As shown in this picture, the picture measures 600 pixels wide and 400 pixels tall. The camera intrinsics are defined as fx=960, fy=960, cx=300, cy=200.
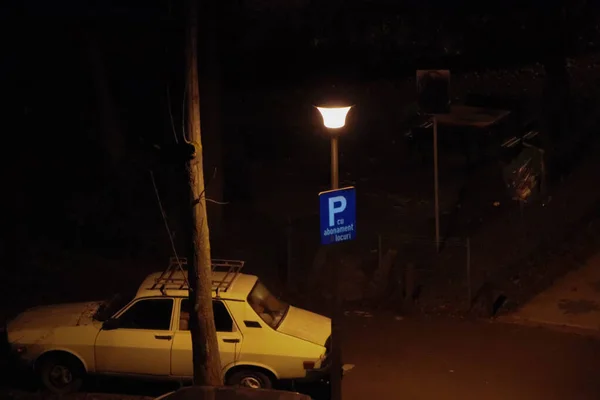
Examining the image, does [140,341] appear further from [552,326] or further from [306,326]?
[552,326]

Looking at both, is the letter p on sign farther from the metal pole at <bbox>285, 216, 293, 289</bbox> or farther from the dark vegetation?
the metal pole at <bbox>285, 216, 293, 289</bbox>

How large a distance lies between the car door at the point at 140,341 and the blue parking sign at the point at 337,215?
7.91 ft

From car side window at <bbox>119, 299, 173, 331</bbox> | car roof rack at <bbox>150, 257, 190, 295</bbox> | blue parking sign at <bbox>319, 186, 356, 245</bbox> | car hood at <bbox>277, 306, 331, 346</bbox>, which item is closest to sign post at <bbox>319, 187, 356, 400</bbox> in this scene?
blue parking sign at <bbox>319, 186, 356, 245</bbox>

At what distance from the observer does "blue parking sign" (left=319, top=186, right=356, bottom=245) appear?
969 centimetres

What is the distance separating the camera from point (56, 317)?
11.5 meters

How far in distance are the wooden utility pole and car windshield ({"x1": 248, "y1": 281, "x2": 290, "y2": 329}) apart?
957 mm

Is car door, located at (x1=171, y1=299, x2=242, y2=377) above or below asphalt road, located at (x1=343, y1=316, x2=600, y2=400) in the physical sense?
above

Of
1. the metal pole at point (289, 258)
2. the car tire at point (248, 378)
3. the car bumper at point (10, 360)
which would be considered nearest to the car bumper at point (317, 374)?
the car tire at point (248, 378)

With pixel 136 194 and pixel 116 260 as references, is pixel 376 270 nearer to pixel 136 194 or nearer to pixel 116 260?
pixel 116 260

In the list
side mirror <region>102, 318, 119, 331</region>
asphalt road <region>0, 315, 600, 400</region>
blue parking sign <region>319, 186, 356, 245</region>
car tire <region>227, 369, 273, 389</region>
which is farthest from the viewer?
asphalt road <region>0, 315, 600, 400</region>

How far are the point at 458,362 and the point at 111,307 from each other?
4.57 m

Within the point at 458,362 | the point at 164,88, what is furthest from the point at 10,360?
the point at 164,88

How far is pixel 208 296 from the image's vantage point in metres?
10.2

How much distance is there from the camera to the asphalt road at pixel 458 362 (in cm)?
1161
